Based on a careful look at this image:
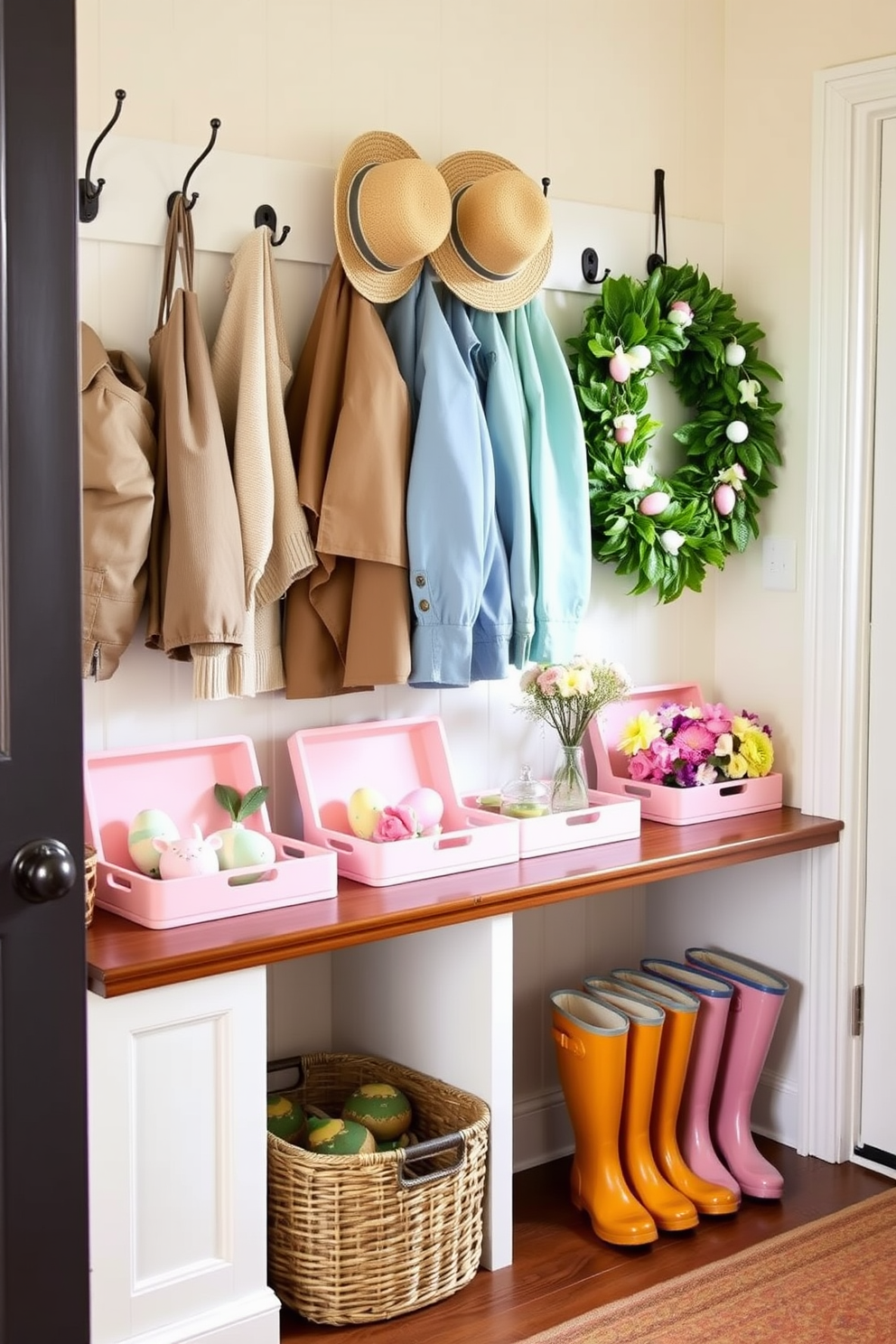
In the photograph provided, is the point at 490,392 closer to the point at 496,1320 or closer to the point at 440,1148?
the point at 440,1148

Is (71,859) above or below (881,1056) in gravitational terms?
above

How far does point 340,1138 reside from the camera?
8.12ft

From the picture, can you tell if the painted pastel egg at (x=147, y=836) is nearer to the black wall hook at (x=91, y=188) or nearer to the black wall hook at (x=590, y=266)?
the black wall hook at (x=91, y=188)

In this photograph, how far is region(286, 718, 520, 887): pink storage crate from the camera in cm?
249

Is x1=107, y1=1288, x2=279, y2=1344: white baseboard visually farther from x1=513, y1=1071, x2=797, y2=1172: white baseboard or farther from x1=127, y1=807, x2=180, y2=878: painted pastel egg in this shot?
x1=513, y1=1071, x2=797, y2=1172: white baseboard

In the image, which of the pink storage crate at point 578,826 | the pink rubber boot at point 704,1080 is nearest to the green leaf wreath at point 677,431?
the pink storage crate at point 578,826

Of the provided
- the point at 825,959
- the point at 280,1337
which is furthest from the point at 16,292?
the point at 825,959

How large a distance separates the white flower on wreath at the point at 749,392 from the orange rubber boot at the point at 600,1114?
1272mm

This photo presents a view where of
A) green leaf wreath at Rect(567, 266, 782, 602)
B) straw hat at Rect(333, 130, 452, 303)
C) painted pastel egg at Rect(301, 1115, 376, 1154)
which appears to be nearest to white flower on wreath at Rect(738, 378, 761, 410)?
green leaf wreath at Rect(567, 266, 782, 602)

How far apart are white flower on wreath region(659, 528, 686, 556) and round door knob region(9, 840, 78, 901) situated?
1694mm

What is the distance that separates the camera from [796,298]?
10.0 feet

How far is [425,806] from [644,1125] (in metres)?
0.77

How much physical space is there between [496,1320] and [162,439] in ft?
5.11

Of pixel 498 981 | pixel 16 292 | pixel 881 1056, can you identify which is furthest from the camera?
pixel 881 1056
